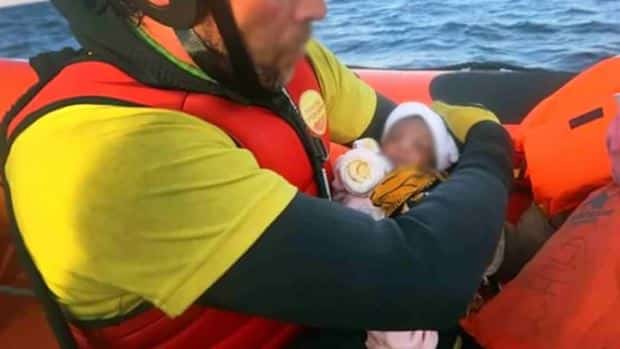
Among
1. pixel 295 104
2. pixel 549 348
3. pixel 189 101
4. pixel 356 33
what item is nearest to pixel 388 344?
pixel 549 348

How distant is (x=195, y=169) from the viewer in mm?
792

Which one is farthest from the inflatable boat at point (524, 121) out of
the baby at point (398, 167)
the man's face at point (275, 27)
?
the man's face at point (275, 27)

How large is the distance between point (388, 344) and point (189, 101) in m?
0.42

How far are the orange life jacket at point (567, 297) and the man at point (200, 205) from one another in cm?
25

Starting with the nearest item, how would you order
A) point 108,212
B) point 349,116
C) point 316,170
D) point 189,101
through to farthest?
point 108,212
point 189,101
point 316,170
point 349,116

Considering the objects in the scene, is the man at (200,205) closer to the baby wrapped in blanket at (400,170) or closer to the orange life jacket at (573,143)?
the baby wrapped in blanket at (400,170)

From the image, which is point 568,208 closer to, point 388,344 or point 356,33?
point 388,344

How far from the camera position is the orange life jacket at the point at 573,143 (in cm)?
136

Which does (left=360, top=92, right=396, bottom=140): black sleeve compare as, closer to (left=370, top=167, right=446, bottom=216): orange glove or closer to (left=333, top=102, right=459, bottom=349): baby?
(left=333, top=102, right=459, bottom=349): baby

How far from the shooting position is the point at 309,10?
87 centimetres

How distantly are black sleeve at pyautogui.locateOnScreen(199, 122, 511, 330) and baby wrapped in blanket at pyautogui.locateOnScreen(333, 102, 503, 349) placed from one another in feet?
0.64

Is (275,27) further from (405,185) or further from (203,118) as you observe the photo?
(405,185)

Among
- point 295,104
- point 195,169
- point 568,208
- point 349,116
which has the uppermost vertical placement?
point 195,169

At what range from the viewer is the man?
0.78 m
